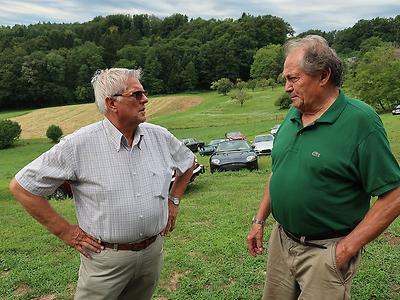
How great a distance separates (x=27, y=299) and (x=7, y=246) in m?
1.96

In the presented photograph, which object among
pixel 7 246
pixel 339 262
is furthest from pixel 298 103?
pixel 7 246

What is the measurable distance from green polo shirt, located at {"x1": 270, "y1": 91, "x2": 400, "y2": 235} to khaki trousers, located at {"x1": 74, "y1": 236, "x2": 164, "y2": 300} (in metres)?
1.03

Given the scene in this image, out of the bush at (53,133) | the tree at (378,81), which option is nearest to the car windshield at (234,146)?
the bush at (53,133)

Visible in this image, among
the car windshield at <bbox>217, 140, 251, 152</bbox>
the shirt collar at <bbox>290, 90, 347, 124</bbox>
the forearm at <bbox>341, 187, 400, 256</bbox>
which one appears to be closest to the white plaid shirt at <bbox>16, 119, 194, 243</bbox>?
the shirt collar at <bbox>290, 90, 347, 124</bbox>

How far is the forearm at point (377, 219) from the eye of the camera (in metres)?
2.25

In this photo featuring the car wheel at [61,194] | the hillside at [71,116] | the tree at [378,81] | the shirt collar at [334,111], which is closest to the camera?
the shirt collar at [334,111]

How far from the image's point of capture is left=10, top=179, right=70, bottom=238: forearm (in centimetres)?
257

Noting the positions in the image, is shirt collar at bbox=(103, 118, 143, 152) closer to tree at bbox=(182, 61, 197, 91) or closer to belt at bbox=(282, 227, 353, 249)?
belt at bbox=(282, 227, 353, 249)

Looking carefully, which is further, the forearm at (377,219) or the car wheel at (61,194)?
the car wheel at (61,194)

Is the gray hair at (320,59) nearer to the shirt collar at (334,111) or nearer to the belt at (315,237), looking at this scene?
the shirt collar at (334,111)

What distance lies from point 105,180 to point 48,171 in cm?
36

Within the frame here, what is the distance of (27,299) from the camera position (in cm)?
392

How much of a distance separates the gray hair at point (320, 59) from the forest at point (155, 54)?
50.0 m

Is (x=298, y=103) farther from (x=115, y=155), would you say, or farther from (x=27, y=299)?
(x=27, y=299)
